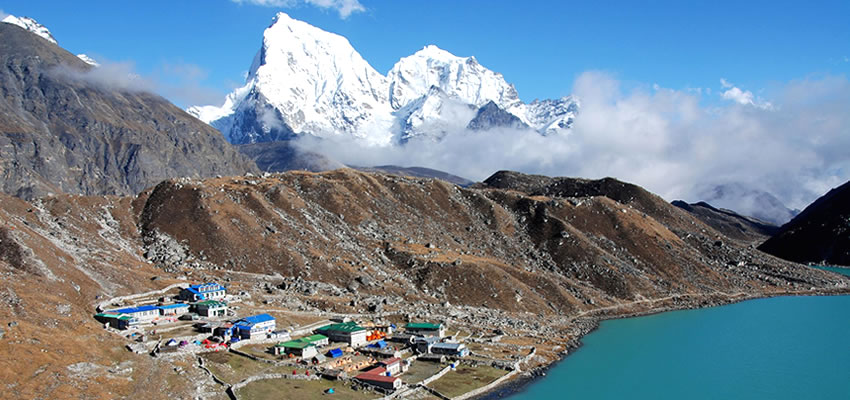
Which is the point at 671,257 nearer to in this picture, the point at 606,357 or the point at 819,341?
the point at 819,341

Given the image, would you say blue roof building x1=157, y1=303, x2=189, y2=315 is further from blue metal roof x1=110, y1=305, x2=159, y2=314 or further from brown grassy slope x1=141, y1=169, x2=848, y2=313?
brown grassy slope x1=141, y1=169, x2=848, y2=313

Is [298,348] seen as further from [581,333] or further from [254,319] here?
[581,333]

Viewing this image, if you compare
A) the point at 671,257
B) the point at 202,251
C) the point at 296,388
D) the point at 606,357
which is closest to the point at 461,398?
the point at 296,388

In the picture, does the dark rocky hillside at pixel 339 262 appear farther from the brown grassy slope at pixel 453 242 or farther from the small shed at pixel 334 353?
the small shed at pixel 334 353

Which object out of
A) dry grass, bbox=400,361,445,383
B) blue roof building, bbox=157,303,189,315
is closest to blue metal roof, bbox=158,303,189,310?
blue roof building, bbox=157,303,189,315

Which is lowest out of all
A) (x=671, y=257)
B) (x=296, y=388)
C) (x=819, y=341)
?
(x=296, y=388)

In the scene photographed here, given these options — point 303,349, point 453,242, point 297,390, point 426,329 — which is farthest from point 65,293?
point 453,242
